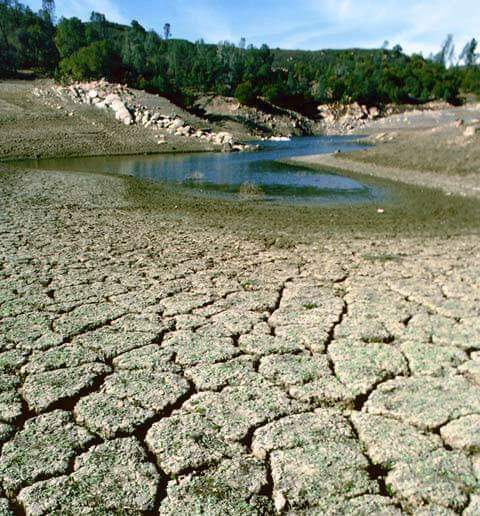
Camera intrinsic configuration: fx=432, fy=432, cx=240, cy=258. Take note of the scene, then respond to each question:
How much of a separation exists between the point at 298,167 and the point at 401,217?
12.1 meters

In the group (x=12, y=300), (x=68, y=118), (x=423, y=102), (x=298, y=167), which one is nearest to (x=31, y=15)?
(x=68, y=118)

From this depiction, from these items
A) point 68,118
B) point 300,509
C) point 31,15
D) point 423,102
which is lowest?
point 300,509

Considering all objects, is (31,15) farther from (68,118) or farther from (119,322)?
(119,322)

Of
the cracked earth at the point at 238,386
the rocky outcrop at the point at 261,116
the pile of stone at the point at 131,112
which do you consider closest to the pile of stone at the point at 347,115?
the rocky outcrop at the point at 261,116

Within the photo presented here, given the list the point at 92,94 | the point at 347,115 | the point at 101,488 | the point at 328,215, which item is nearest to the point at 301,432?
the point at 101,488

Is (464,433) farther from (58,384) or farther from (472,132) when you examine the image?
(472,132)

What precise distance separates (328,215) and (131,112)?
32.3 metres

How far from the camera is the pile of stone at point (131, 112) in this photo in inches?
1447

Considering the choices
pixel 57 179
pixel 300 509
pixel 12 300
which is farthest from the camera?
pixel 57 179

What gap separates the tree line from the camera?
5538 cm

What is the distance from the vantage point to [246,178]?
18.0m

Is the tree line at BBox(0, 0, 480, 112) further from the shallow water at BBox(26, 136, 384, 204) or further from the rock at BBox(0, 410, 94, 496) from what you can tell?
the rock at BBox(0, 410, 94, 496)

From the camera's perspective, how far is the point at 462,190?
13.7 m

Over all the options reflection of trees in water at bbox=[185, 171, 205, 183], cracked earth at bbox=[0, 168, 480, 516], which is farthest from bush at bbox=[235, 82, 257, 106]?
cracked earth at bbox=[0, 168, 480, 516]
